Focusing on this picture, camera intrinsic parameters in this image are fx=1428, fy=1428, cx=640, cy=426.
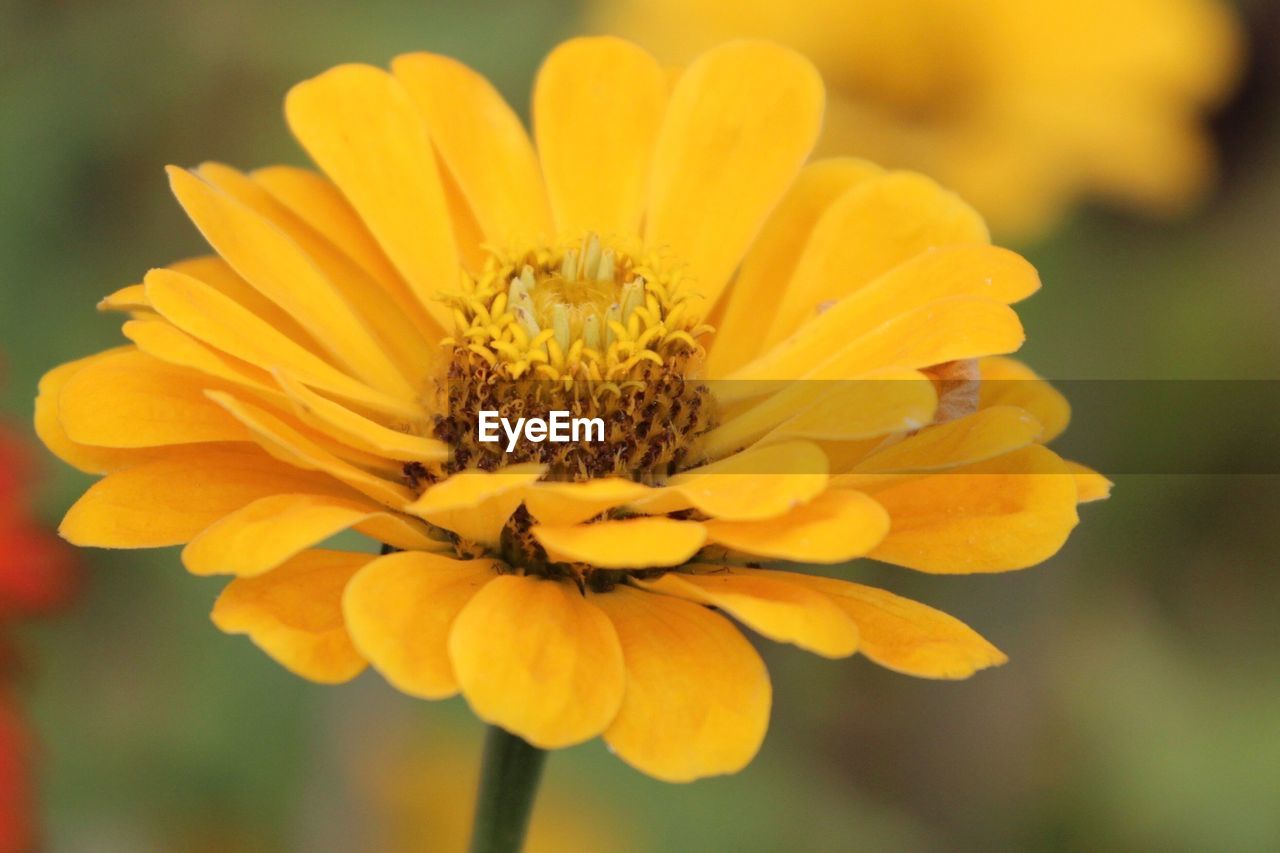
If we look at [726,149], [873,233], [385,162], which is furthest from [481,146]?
[873,233]

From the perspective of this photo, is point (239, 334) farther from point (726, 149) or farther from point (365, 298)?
point (726, 149)

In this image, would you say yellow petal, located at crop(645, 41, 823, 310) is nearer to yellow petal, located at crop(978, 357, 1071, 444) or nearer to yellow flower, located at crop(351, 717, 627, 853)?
yellow petal, located at crop(978, 357, 1071, 444)

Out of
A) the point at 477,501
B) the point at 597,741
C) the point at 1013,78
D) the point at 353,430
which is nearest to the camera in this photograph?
the point at 477,501

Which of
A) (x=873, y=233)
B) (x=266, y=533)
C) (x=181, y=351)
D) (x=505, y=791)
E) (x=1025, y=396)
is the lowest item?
(x=505, y=791)

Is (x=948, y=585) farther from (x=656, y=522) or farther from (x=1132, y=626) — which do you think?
(x=656, y=522)

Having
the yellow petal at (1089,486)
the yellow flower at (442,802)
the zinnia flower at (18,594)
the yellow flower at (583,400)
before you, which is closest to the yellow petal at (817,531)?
the yellow flower at (583,400)

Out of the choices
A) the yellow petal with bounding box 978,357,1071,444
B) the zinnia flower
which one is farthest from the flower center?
the zinnia flower

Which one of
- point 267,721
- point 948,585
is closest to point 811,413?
point 267,721
